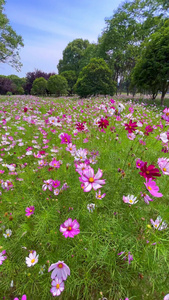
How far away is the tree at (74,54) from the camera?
28928mm

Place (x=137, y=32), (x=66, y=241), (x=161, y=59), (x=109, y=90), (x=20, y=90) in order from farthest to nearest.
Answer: (x=20, y=90)
(x=137, y=32)
(x=109, y=90)
(x=161, y=59)
(x=66, y=241)

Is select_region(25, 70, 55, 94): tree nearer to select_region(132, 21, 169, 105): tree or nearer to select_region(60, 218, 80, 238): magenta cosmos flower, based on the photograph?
select_region(132, 21, 169, 105): tree

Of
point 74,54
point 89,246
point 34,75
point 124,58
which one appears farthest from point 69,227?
point 74,54

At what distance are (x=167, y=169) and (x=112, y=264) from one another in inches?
31.3

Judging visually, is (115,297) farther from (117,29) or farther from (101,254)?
(117,29)

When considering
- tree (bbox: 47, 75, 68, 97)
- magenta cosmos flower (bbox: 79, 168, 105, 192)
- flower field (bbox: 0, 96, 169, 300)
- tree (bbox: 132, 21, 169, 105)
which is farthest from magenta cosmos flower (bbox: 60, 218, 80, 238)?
tree (bbox: 47, 75, 68, 97)

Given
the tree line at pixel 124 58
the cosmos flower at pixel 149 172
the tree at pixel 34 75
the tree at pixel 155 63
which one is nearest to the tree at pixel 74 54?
the tree line at pixel 124 58

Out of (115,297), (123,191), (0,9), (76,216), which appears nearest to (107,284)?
(115,297)

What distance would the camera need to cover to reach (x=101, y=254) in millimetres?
1098

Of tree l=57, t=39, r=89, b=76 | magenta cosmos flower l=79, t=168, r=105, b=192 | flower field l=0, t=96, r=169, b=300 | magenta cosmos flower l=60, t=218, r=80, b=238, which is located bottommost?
flower field l=0, t=96, r=169, b=300

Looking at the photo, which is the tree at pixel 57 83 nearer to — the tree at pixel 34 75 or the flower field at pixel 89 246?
the tree at pixel 34 75

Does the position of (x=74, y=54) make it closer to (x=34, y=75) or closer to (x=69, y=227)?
(x=34, y=75)

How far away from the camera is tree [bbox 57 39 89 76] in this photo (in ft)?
94.9

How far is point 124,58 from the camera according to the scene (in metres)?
20.0
